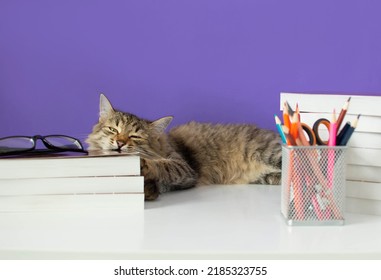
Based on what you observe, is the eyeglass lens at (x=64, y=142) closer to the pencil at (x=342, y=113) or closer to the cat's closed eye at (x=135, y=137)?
the cat's closed eye at (x=135, y=137)

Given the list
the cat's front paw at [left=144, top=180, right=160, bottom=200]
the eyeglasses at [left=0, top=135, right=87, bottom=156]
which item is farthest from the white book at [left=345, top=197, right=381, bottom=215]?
the eyeglasses at [left=0, top=135, right=87, bottom=156]

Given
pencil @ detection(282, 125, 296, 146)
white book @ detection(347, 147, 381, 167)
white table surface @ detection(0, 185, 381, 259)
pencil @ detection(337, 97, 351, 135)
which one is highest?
pencil @ detection(337, 97, 351, 135)

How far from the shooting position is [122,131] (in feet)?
4.93

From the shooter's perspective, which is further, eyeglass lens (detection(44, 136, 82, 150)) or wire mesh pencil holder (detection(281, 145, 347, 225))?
eyeglass lens (detection(44, 136, 82, 150))

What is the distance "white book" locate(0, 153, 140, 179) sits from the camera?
1.02 meters

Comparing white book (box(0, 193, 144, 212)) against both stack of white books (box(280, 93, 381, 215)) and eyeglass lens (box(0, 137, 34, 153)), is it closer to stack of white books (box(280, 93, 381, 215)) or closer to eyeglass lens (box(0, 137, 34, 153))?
eyeglass lens (box(0, 137, 34, 153))

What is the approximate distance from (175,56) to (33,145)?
740mm

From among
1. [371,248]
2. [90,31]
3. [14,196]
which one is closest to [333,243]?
[371,248]

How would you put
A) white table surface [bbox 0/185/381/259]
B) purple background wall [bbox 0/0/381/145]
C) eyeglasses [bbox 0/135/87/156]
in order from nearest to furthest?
white table surface [bbox 0/185/381/259]
eyeglasses [bbox 0/135/87/156]
purple background wall [bbox 0/0/381/145]

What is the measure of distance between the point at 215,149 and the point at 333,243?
2.83 feet

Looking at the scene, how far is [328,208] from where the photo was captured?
0.97 meters

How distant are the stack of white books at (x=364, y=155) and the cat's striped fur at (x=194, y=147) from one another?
434 millimetres

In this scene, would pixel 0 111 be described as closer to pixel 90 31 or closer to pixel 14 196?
pixel 90 31

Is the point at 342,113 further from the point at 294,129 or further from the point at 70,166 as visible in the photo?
the point at 70,166
